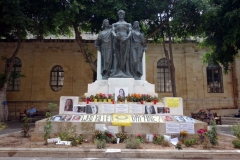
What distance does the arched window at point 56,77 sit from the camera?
2320cm

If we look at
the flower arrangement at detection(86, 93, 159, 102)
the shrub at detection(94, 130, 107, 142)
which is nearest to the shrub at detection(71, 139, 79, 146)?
the shrub at detection(94, 130, 107, 142)

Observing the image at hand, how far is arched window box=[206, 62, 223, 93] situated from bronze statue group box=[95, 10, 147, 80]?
15.9 meters

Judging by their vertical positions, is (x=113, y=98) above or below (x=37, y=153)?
above

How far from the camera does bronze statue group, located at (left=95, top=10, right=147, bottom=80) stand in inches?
404

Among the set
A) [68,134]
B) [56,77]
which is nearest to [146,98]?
[68,134]

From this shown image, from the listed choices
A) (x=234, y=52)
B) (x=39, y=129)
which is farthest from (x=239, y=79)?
(x=39, y=129)

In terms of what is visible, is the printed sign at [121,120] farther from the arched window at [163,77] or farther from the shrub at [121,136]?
the arched window at [163,77]

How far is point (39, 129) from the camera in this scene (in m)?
7.38

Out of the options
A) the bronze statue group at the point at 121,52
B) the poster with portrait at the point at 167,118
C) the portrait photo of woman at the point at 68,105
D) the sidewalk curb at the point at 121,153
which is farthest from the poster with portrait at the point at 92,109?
the sidewalk curb at the point at 121,153

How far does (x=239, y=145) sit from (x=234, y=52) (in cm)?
1248

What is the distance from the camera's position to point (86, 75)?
2334cm

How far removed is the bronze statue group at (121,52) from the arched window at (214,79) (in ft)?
52.2

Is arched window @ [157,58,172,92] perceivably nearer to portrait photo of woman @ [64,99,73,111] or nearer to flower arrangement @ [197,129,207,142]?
portrait photo of woman @ [64,99,73,111]

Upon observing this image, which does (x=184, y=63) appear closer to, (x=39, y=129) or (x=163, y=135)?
(x=163, y=135)
